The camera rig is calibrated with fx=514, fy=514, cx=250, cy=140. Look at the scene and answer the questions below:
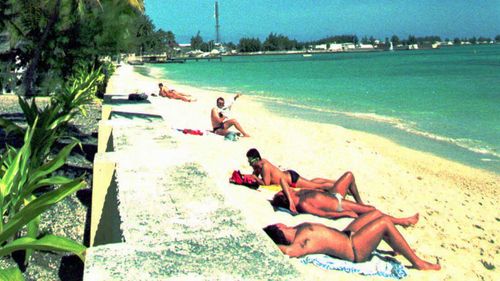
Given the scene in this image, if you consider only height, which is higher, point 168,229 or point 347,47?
point 347,47

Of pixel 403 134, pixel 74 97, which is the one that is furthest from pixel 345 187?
pixel 403 134

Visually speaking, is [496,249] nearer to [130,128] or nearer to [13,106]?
[130,128]

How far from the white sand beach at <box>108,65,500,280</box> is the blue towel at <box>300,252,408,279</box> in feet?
0.22

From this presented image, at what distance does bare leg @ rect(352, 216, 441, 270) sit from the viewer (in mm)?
4336

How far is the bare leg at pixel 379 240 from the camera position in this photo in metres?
4.34

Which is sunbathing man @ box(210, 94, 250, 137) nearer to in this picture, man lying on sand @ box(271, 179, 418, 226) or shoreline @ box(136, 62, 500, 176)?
shoreline @ box(136, 62, 500, 176)

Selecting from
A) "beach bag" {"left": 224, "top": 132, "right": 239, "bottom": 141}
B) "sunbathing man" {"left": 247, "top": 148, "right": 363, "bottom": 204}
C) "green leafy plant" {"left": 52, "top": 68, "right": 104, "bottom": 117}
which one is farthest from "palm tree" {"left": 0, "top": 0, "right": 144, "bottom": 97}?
"sunbathing man" {"left": 247, "top": 148, "right": 363, "bottom": 204}

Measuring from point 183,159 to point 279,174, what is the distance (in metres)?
2.71

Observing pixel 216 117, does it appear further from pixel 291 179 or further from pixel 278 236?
pixel 278 236

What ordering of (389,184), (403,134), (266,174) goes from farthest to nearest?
(403,134)
(389,184)
(266,174)

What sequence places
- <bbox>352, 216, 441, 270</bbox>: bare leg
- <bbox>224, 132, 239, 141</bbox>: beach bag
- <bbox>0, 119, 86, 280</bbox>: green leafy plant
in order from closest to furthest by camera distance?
<bbox>0, 119, 86, 280</bbox>: green leafy plant → <bbox>352, 216, 441, 270</bbox>: bare leg → <bbox>224, 132, 239, 141</bbox>: beach bag

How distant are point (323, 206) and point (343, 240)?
1.01 metres

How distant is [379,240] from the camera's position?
4.39 m

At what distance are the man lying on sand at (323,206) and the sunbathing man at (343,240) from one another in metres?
0.86
